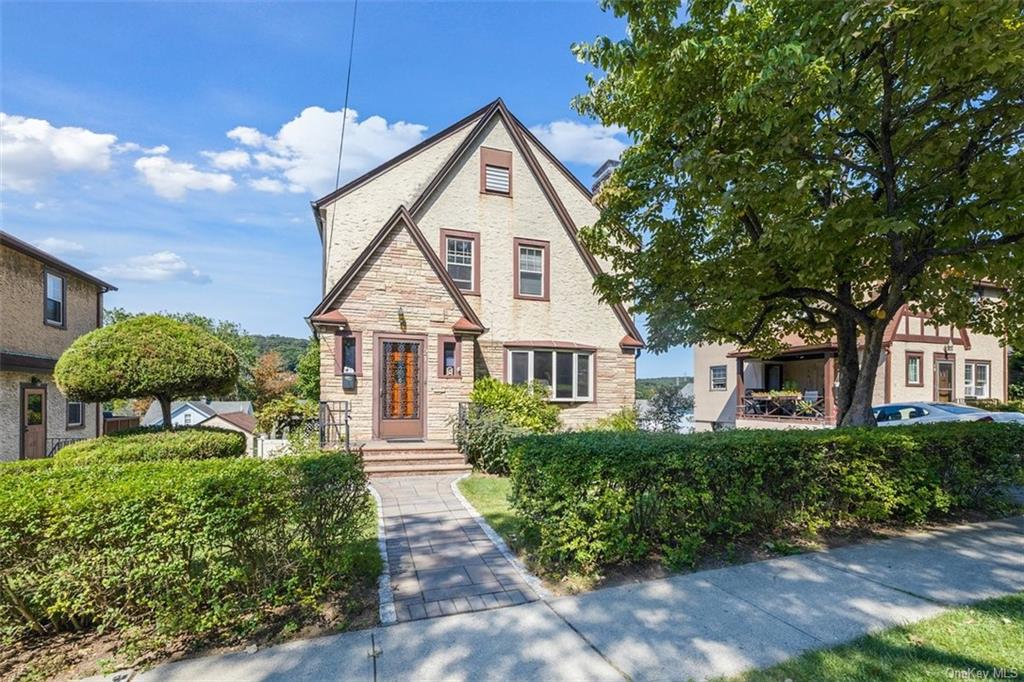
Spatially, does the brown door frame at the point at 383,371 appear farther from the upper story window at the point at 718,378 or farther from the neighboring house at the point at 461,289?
the upper story window at the point at 718,378

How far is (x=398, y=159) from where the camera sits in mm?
14273

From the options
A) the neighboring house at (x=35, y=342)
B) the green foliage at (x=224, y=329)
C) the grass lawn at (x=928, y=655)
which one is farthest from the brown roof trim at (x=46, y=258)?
the green foliage at (x=224, y=329)

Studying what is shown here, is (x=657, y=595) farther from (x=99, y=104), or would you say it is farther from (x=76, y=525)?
(x=99, y=104)

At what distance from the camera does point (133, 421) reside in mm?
21062

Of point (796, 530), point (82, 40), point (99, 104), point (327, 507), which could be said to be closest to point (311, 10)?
point (82, 40)

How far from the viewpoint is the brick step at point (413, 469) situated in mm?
9523

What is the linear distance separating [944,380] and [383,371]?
83.5 feet

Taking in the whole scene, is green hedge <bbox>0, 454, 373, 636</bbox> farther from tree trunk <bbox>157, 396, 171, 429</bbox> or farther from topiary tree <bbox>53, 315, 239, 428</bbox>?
tree trunk <bbox>157, 396, 171, 429</bbox>

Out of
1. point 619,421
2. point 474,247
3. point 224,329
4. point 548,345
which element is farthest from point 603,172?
point 224,329

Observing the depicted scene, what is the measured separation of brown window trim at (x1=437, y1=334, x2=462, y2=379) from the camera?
38.5ft

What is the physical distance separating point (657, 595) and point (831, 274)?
5807 mm

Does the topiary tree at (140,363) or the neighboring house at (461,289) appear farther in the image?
the neighboring house at (461,289)

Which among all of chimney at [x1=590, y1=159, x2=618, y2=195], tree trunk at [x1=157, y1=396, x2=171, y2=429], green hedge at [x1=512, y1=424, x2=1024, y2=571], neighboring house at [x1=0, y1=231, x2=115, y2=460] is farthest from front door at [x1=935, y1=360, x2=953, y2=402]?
neighboring house at [x1=0, y1=231, x2=115, y2=460]

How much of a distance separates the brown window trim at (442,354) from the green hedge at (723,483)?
678cm
